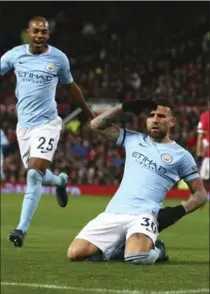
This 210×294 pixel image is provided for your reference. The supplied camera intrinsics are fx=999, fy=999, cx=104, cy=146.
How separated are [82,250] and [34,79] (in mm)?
2168

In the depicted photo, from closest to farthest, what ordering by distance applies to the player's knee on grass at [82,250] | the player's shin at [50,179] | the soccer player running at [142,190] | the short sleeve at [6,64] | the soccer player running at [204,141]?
1. the soccer player running at [142,190]
2. the player's knee on grass at [82,250]
3. the short sleeve at [6,64]
4. the player's shin at [50,179]
5. the soccer player running at [204,141]

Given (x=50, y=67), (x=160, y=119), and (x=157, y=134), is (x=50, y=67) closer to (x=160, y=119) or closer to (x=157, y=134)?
(x=157, y=134)

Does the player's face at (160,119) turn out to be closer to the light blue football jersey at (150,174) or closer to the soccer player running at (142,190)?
the soccer player running at (142,190)

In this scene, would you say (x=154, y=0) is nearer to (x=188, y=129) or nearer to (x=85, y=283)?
(x=188, y=129)

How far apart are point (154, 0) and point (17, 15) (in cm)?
455

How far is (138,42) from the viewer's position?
1287 inches

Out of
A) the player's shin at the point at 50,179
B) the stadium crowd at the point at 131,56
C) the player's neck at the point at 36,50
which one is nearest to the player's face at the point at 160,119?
the player's neck at the point at 36,50

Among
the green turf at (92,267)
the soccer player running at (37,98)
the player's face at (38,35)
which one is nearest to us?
the green turf at (92,267)

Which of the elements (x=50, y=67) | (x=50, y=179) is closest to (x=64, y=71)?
(x=50, y=67)

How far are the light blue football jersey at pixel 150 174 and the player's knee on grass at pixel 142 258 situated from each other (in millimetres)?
423

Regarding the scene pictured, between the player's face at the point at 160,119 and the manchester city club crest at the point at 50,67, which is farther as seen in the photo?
the manchester city club crest at the point at 50,67

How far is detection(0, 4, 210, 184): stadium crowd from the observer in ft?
98.0

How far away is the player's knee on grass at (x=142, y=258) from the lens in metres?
8.95

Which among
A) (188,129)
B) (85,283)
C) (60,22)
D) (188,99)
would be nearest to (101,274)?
(85,283)
